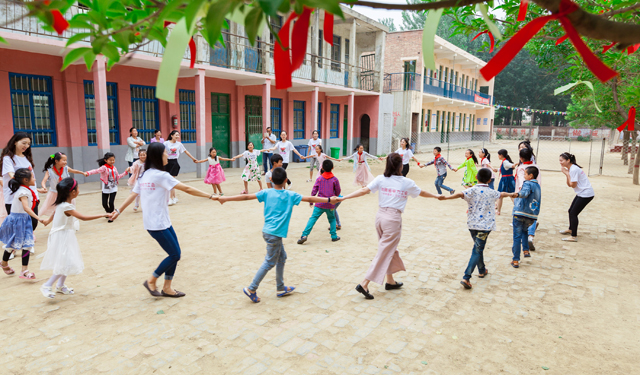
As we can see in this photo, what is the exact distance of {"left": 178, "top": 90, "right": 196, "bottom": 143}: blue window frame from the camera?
1469 centimetres

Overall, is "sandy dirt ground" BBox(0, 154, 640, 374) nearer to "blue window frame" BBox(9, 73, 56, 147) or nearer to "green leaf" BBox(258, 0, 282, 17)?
"green leaf" BBox(258, 0, 282, 17)

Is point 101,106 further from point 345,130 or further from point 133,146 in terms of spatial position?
point 345,130

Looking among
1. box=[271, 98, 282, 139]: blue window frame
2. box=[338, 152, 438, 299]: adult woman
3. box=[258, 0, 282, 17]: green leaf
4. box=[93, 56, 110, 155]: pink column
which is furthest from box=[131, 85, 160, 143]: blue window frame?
box=[258, 0, 282, 17]: green leaf

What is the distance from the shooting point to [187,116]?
14.9 meters

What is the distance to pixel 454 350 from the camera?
11.4 ft

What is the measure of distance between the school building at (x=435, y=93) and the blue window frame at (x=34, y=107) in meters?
15.2

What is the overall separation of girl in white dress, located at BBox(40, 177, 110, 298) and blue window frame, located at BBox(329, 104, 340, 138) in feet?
61.0

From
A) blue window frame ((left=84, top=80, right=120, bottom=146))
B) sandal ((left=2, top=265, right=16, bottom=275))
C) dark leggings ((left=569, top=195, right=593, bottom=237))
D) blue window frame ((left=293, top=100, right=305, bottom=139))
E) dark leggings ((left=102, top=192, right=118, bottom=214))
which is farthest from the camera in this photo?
blue window frame ((left=293, top=100, right=305, bottom=139))

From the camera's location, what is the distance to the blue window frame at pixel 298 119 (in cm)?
1990

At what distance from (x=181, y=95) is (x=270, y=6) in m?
14.7

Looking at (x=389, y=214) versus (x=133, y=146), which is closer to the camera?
(x=389, y=214)

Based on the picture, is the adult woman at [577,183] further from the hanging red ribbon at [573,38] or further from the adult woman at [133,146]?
the adult woman at [133,146]

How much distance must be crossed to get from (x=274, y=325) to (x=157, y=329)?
1.06 metres

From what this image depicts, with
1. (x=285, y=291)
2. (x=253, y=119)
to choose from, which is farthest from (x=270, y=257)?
(x=253, y=119)
